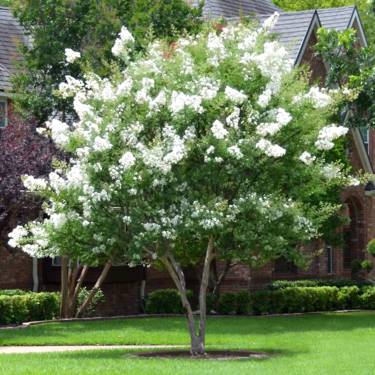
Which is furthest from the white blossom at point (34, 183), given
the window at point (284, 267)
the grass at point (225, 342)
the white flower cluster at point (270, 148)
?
the window at point (284, 267)

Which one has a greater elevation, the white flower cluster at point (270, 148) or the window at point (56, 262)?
the white flower cluster at point (270, 148)

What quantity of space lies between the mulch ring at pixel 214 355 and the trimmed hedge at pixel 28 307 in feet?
22.1

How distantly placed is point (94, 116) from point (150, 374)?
508 cm

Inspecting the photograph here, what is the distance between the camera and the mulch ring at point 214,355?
2011 cm

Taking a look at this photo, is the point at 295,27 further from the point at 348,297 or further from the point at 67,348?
the point at 67,348

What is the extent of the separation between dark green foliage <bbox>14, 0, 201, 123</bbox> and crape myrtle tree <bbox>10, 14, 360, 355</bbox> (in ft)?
32.5

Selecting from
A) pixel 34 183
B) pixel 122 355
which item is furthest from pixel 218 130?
pixel 122 355

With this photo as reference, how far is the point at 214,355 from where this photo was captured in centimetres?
2056

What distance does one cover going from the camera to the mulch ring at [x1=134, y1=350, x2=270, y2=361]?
2011 centimetres

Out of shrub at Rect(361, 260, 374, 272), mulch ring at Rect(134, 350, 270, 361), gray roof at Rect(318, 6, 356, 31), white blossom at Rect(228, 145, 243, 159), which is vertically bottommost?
mulch ring at Rect(134, 350, 270, 361)

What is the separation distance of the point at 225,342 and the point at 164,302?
8503mm

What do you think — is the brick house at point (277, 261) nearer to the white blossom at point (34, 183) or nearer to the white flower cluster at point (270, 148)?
the white blossom at point (34, 183)

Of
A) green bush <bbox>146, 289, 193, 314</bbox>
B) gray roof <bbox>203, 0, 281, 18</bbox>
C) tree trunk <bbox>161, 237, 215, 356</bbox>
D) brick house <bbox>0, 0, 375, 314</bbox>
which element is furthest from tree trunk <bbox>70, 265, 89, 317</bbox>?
gray roof <bbox>203, 0, 281, 18</bbox>

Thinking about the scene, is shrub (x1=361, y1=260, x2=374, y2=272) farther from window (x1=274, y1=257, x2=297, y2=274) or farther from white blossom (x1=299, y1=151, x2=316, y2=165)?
white blossom (x1=299, y1=151, x2=316, y2=165)
